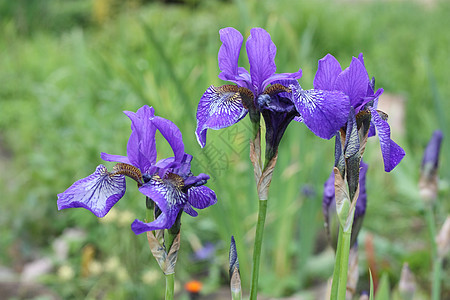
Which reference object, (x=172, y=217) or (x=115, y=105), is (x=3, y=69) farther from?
(x=172, y=217)

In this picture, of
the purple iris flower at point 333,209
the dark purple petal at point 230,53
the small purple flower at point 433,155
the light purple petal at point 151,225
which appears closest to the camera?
the light purple petal at point 151,225

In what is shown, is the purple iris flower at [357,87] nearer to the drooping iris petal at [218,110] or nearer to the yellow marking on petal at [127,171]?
the drooping iris petal at [218,110]

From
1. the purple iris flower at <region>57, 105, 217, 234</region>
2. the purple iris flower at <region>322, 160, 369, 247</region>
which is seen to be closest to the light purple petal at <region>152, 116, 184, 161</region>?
the purple iris flower at <region>57, 105, 217, 234</region>

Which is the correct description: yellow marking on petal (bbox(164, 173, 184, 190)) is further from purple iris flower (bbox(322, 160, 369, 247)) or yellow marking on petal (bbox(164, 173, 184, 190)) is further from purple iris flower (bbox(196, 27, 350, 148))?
purple iris flower (bbox(322, 160, 369, 247))

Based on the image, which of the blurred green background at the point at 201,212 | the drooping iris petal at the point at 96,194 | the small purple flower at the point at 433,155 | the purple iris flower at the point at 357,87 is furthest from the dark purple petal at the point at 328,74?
the small purple flower at the point at 433,155

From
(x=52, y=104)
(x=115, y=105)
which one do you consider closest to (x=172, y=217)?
(x=115, y=105)

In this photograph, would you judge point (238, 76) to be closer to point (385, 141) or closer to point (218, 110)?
point (218, 110)
